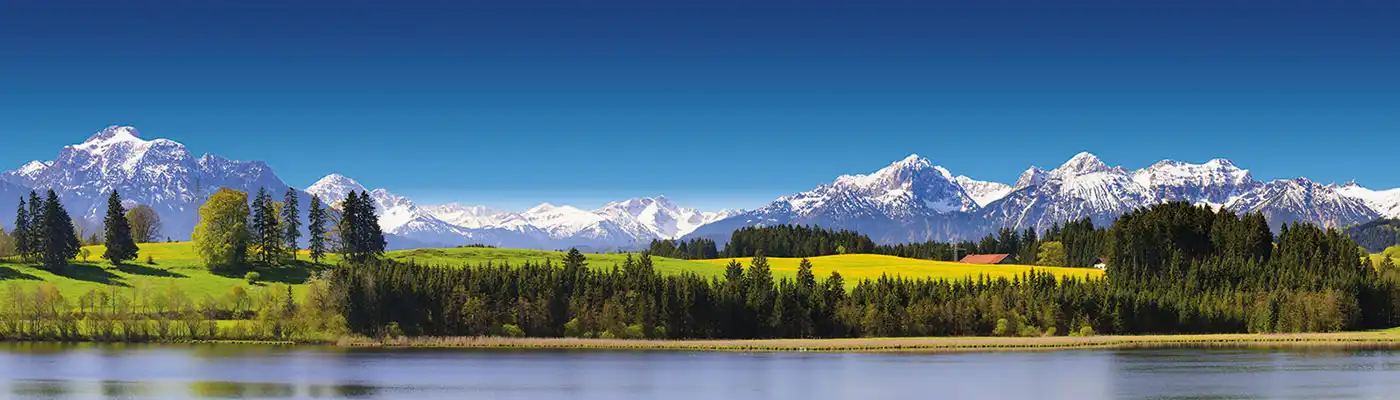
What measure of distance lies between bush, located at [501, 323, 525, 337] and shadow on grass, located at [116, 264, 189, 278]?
52818mm

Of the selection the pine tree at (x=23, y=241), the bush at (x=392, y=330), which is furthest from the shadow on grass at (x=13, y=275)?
the bush at (x=392, y=330)

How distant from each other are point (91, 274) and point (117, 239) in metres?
11.5

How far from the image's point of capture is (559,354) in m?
130

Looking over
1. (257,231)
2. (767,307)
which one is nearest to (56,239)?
(257,231)

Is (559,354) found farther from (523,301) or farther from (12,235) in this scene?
(12,235)

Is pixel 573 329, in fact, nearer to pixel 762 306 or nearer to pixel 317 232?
pixel 762 306

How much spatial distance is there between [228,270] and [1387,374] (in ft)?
464

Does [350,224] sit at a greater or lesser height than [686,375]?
greater

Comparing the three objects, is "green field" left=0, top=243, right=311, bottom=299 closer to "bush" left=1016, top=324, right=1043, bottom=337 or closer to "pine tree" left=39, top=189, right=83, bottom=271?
"pine tree" left=39, top=189, right=83, bottom=271

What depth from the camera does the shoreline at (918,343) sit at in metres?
135

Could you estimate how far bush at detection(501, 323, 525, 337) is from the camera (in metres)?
149

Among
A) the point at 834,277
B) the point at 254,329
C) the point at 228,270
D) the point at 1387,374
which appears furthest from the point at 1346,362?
the point at 228,270

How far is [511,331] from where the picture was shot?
149 m

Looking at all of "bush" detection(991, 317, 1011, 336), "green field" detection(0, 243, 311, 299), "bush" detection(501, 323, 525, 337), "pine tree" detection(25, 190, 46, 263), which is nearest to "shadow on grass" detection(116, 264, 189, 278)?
"green field" detection(0, 243, 311, 299)
